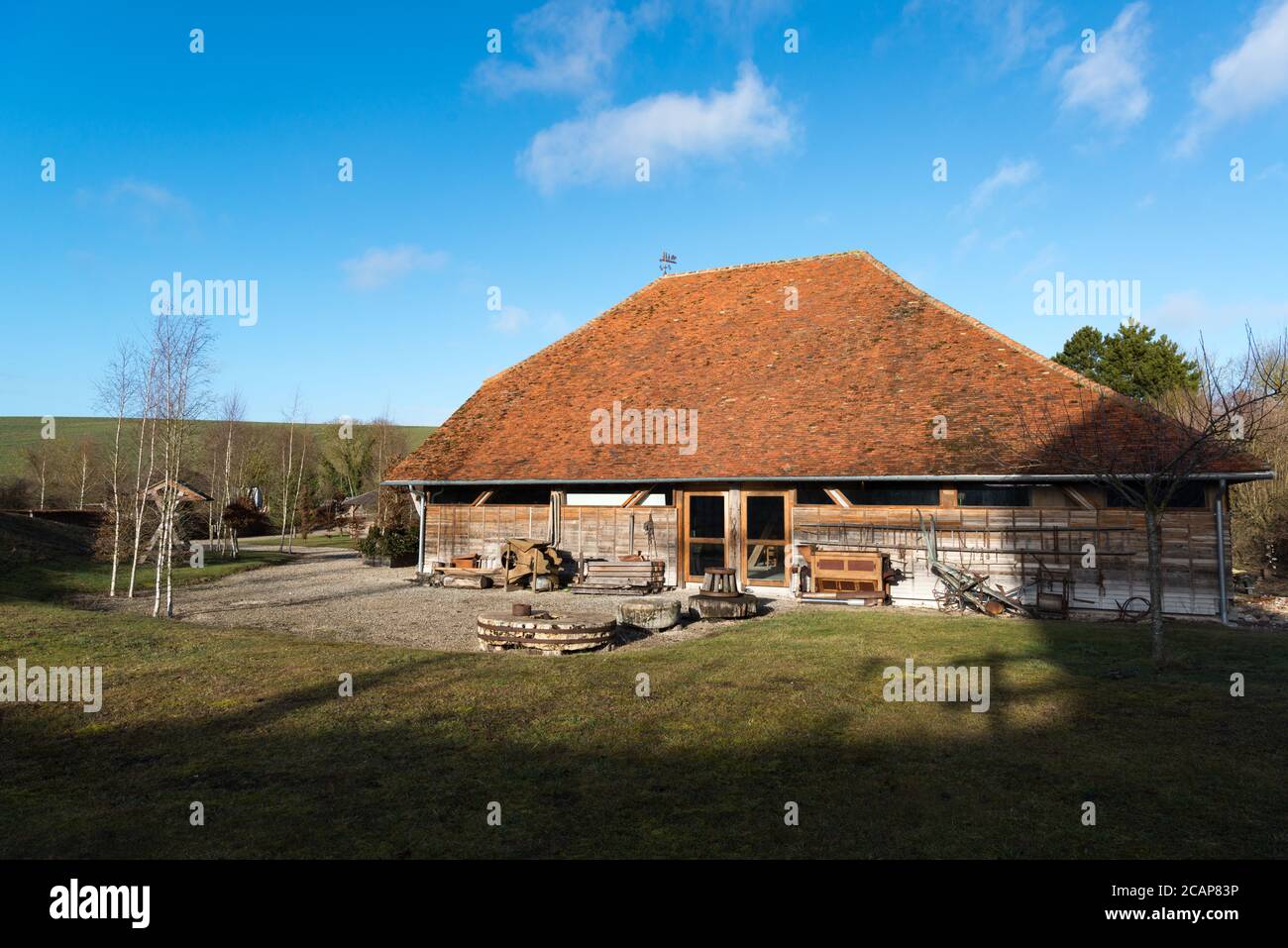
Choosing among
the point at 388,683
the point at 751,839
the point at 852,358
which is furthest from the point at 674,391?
the point at 751,839

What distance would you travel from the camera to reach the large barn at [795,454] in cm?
1473

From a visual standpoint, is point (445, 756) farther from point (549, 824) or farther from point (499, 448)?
point (499, 448)

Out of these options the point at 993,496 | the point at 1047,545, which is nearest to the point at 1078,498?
the point at 1047,545

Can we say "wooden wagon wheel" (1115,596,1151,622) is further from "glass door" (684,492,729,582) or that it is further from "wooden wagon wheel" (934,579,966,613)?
"glass door" (684,492,729,582)

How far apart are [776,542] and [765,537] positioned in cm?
Answer: 90

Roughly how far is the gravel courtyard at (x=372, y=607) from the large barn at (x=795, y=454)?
2.21 metres

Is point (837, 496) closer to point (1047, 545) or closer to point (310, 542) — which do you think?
point (1047, 545)

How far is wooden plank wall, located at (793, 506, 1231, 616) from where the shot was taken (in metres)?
14.0

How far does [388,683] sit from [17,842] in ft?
14.8

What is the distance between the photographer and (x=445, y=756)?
6.61 metres

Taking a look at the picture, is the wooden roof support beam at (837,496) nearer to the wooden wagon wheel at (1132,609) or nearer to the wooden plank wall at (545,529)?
the wooden plank wall at (545,529)

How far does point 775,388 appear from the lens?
64.4ft
